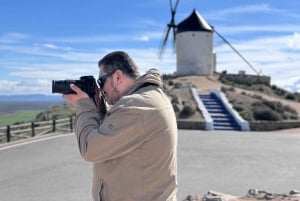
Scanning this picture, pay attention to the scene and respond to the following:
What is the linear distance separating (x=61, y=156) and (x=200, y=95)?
821 inches

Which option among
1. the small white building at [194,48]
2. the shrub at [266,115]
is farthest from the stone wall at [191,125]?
the small white building at [194,48]

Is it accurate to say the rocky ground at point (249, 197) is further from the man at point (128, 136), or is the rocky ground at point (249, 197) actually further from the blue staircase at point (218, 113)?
the blue staircase at point (218, 113)

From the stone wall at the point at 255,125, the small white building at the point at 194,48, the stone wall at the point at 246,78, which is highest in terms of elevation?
the small white building at the point at 194,48

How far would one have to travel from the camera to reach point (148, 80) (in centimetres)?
263

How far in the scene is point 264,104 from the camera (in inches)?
1278

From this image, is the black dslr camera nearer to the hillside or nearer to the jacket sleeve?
the jacket sleeve

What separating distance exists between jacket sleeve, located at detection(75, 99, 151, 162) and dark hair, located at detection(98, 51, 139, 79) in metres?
0.25

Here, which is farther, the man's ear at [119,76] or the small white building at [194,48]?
the small white building at [194,48]

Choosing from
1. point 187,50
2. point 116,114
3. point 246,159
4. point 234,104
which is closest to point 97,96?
point 116,114

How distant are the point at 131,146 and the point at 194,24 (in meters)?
48.4

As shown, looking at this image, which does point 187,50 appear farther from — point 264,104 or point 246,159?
point 246,159

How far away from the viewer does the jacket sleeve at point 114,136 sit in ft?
7.97

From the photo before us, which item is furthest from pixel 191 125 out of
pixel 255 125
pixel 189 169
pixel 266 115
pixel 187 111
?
pixel 189 169

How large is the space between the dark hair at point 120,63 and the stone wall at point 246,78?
46726 mm
